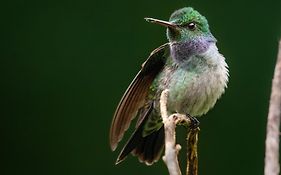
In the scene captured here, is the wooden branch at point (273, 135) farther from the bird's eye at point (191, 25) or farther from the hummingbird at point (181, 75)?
the bird's eye at point (191, 25)

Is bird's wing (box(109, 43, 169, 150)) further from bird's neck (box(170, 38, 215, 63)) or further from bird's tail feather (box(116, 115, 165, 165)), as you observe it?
bird's tail feather (box(116, 115, 165, 165))

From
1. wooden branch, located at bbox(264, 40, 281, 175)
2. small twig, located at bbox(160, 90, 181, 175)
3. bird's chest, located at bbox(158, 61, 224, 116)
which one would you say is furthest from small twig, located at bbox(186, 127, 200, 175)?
bird's chest, located at bbox(158, 61, 224, 116)

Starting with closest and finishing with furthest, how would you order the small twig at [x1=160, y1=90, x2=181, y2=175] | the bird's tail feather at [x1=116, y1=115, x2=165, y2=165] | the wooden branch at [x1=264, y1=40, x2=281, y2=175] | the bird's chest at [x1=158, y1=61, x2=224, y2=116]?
the wooden branch at [x1=264, y1=40, x2=281, y2=175] → the small twig at [x1=160, y1=90, x2=181, y2=175] → the bird's chest at [x1=158, y1=61, x2=224, y2=116] → the bird's tail feather at [x1=116, y1=115, x2=165, y2=165]

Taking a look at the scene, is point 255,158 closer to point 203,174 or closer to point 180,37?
point 203,174

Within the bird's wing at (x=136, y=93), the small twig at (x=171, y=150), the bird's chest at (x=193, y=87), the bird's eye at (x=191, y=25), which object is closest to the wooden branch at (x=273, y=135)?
the small twig at (x=171, y=150)

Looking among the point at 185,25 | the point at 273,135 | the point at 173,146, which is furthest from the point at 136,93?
the point at 273,135

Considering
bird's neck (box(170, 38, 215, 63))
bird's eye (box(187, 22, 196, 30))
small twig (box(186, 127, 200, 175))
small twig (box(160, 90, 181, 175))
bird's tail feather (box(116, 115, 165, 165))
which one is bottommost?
bird's tail feather (box(116, 115, 165, 165))

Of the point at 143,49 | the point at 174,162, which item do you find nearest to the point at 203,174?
the point at 143,49
